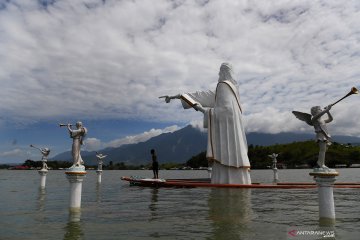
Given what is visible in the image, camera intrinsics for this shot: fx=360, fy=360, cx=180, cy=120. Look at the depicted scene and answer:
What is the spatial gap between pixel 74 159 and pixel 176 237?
6.20 m

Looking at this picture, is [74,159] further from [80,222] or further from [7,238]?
[7,238]

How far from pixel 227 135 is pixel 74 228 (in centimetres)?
1580

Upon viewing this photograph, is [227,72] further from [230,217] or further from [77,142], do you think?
[230,217]

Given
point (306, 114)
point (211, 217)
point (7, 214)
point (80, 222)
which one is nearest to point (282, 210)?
point (211, 217)

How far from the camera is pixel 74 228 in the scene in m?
9.83

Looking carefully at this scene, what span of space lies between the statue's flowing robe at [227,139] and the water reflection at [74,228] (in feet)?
44.8

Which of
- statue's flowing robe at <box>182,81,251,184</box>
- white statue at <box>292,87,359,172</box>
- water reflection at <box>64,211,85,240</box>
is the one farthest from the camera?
statue's flowing robe at <box>182,81,251,184</box>

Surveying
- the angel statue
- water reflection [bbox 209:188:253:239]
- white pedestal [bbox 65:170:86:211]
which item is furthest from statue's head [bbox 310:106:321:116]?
white pedestal [bbox 65:170:86:211]

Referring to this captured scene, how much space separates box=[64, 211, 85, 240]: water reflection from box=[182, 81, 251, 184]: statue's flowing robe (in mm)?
13657

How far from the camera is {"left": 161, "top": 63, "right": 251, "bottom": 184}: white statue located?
2406 cm

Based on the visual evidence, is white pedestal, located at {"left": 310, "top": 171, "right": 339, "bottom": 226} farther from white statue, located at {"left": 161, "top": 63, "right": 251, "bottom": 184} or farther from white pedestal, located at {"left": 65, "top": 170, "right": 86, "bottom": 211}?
white statue, located at {"left": 161, "top": 63, "right": 251, "bottom": 184}

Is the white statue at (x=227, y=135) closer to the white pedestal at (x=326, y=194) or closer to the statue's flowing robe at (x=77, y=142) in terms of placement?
the statue's flowing robe at (x=77, y=142)

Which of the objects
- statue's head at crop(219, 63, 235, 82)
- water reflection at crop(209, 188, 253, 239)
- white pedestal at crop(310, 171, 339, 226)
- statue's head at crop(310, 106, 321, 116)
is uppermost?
statue's head at crop(219, 63, 235, 82)

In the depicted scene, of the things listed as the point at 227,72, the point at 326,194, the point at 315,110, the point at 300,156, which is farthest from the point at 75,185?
the point at 300,156
